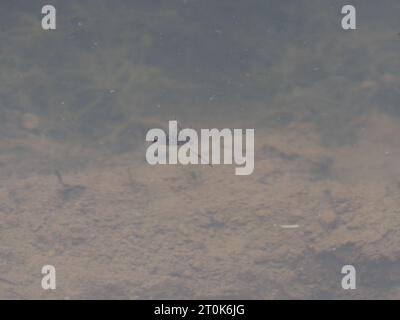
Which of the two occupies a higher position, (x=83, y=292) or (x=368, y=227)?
(x=368, y=227)

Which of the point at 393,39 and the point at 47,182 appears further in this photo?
the point at 393,39

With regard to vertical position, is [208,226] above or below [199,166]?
below

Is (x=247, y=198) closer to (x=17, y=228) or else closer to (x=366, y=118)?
(x=366, y=118)

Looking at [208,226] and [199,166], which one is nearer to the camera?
[208,226]

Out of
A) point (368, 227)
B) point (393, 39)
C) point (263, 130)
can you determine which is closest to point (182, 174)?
point (263, 130)
